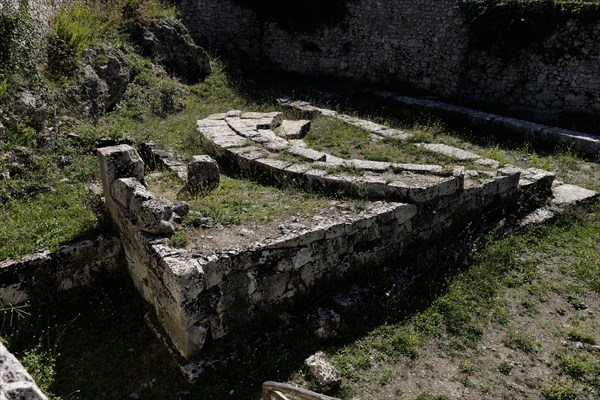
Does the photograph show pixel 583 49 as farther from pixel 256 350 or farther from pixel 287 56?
pixel 256 350

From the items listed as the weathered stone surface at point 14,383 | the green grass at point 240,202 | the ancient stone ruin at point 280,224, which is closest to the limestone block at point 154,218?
the ancient stone ruin at point 280,224

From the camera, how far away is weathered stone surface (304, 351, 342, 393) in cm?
559

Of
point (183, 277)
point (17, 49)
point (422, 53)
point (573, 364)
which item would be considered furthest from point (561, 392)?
point (422, 53)

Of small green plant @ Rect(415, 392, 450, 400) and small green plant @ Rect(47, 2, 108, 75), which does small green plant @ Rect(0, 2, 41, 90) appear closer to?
small green plant @ Rect(47, 2, 108, 75)

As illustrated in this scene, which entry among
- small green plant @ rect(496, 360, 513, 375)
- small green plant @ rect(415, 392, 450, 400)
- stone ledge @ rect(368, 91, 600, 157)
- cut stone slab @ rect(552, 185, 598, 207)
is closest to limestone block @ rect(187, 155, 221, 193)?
small green plant @ rect(415, 392, 450, 400)

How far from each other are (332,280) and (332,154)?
12.3ft

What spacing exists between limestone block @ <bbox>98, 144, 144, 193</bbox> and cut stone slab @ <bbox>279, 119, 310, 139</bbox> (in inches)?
175

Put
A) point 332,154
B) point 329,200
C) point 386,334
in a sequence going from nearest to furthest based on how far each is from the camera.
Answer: point 386,334
point 329,200
point 332,154

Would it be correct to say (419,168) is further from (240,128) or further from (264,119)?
(264,119)

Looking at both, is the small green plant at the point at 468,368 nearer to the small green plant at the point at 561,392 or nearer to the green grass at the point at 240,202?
the small green plant at the point at 561,392

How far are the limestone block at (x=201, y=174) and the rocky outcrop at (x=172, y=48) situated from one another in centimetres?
791

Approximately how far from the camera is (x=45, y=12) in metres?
11.2

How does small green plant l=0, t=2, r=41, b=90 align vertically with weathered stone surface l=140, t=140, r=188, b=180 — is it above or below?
above

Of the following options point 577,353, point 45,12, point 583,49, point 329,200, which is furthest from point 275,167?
point 583,49
